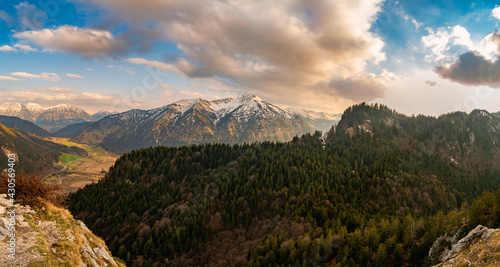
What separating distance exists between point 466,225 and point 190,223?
151m

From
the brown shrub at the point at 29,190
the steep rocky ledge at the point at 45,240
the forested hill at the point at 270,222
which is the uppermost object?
the brown shrub at the point at 29,190

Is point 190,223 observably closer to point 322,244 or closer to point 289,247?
point 289,247

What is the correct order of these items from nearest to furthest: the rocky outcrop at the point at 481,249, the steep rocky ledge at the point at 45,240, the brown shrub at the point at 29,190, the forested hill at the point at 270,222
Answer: the steep rocky ledge at the point at 45,240, the brown shrub at the point at 29,190, the rocky outcrop at the point at 481,249, the forested hill at the point at 270,222

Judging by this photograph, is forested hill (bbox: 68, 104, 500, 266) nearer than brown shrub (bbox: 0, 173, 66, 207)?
No

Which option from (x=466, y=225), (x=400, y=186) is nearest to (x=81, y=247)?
(x=466, y=225)

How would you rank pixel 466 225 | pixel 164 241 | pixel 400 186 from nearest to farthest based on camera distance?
pixel 466 225 → pixel 164 241 → pixel 400 186

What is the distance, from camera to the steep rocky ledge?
28062 millimetres

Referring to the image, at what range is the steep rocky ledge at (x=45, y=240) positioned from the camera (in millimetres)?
28062

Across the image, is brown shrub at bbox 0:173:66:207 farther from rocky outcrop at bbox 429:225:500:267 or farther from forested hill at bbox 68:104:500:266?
forested hill at bbox 68:104:500:266

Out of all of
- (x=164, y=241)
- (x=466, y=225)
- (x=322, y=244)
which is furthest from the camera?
(x=164, y=241)

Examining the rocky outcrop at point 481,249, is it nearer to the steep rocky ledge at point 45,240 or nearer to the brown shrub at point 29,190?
the steep rocky ledge at point 45,240

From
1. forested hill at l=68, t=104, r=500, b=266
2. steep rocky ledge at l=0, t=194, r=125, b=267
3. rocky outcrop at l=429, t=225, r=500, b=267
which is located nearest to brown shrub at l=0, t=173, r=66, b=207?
steep rocky ledge at l=0, t=194, r=125, b=267

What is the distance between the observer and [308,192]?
17662 cm

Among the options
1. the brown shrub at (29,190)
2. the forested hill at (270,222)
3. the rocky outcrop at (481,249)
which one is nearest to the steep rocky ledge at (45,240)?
the brown shrub at (29,190)
